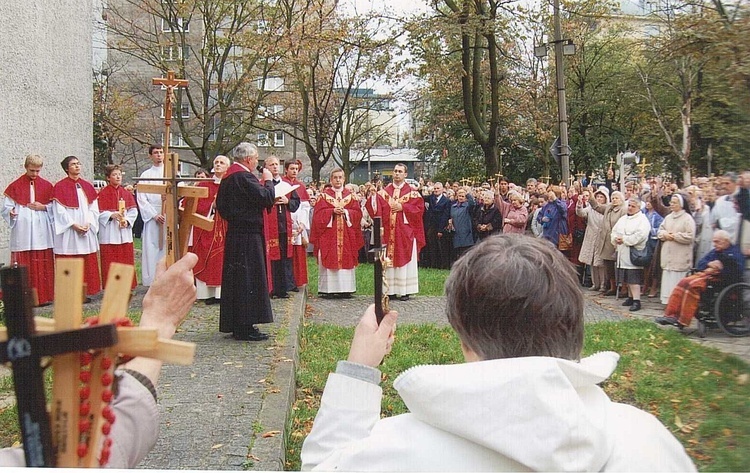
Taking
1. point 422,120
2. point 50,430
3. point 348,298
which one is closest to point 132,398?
point 50,430

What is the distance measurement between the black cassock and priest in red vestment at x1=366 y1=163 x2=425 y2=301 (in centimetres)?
350

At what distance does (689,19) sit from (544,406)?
60.9 inches

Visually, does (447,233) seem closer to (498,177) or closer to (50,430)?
(498,177)

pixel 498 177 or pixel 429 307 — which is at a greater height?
pixel 498 177

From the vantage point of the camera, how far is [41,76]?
103 inches

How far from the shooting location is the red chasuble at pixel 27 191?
4.69 metres

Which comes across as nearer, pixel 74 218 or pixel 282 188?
pixel 74 218

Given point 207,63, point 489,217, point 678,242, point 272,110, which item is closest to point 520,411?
point 678,242

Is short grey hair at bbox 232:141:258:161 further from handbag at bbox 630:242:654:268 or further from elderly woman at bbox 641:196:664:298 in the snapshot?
handbag at bbox 630:242:654:268

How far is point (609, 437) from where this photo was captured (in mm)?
1162

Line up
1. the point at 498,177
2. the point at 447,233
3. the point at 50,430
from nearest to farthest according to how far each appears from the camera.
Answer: the point at 50,430 → the point at 447,233 → the point at 498,177

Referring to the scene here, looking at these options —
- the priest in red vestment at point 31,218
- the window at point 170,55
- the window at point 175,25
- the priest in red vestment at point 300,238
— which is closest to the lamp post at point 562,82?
the priest in red vestment at point 300,238

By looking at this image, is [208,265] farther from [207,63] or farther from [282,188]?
[207,63]

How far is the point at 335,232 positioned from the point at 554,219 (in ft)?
10.1
